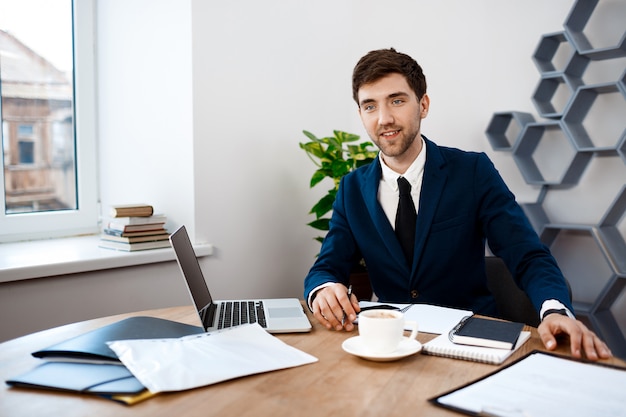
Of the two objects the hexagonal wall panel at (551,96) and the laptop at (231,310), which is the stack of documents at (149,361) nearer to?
the laptop at (231,310)

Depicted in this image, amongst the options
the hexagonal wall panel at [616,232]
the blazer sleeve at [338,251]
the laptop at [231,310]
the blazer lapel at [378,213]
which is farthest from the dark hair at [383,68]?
the hexagonal wall panel at [616,232]

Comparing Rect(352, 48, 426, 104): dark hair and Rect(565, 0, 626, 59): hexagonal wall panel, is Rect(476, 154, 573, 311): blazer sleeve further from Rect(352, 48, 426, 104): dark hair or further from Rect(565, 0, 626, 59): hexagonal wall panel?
Rect(565, 0, 626, 59): hexagonal wall panel

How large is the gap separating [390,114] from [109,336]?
109 centimetres

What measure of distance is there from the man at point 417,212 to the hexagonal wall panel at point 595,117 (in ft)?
2.60

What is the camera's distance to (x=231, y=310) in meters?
1.49

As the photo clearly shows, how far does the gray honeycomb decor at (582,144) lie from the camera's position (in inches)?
93.7

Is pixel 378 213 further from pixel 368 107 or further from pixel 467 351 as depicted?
pixel 467 351

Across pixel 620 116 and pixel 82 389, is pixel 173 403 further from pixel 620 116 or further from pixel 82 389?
pixel 620 116

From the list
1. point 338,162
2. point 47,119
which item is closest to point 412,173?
point 338,162

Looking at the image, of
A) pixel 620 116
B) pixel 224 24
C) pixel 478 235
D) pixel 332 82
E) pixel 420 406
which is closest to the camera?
pixel 420 406

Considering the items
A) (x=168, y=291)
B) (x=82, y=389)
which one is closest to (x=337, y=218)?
(x=168, y=291)

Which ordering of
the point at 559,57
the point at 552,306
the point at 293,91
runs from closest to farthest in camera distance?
the point at 552,306 → the point at 559,57 → the point at 293,91

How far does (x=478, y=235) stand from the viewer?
1.89m

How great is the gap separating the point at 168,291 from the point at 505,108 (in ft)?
5.76
